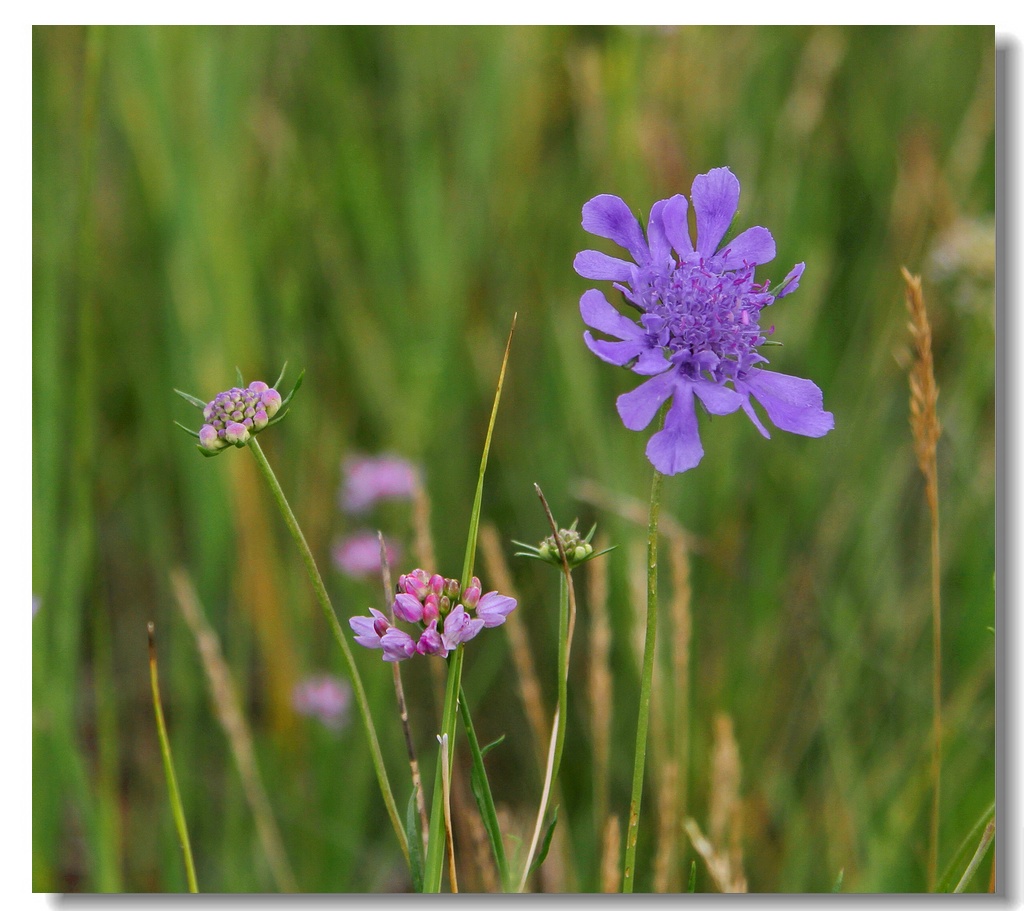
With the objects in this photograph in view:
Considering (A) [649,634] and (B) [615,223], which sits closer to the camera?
(A) [649,634]

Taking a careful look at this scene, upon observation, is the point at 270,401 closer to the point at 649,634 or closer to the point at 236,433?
the point at 236,433

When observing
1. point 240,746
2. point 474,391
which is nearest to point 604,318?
point 240,746

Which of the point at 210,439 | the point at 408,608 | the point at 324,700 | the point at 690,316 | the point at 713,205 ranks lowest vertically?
the point at 324,700

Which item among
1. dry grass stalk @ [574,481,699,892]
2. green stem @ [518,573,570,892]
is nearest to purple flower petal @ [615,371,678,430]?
green stem @ [518,573,570,892]

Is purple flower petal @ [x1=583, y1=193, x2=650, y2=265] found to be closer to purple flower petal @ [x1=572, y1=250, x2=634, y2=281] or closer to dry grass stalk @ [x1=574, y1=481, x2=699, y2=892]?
purple flower petal @ [x1=572, y1=250, x2=634, y2=281]

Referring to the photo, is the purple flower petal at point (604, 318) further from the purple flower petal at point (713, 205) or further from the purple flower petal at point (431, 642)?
the purple flower petal at point (431, 642)
